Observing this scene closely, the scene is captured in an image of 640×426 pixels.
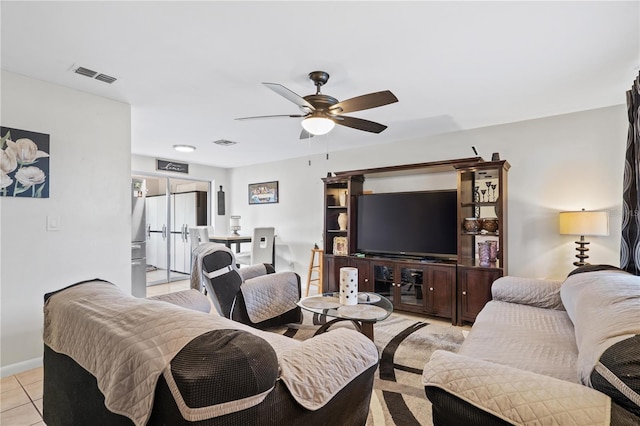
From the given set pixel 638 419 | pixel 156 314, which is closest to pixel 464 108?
pixel 638 419

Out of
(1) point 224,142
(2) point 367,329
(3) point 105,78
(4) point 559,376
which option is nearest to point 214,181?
(1) point 224,142

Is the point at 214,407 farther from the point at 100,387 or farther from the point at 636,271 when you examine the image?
the point at 636,271

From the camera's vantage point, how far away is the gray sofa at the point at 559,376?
94 centimetres

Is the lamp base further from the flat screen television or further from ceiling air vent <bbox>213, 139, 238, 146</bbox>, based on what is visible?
ceiling air vent <bbox>213, 139, 238, 146</bbox>

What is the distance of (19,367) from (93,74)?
2355 millimetres

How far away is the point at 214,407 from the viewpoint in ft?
2.63

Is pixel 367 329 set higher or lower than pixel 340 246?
lower

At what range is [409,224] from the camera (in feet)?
13.4

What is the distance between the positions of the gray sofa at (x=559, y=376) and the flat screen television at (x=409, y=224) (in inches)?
79.1

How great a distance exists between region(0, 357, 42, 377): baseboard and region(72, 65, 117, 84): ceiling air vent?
230 cm

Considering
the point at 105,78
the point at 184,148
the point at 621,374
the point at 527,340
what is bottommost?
the point at 527,340

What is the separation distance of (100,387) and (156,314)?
288 millimetres

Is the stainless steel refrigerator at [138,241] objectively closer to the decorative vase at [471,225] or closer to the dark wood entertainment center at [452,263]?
the dark wood entertainment center at [452,263]

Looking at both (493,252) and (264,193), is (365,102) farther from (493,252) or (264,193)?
(264,193)
